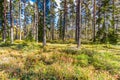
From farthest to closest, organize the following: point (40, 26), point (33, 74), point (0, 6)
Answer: point (40, 26) → point (0, 6) → point (33, 74)

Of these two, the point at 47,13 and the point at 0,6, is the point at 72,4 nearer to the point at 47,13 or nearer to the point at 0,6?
the point at 47,13

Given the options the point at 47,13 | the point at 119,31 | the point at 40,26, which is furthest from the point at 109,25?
the point at 47,13

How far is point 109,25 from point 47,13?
19.2 metres

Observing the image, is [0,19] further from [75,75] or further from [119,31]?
[75,75]

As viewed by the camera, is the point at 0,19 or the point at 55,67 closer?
the point at 55,67

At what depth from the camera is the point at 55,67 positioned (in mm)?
9242

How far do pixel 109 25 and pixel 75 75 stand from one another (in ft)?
110

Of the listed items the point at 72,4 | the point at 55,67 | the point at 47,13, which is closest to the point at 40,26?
the point at 47,13

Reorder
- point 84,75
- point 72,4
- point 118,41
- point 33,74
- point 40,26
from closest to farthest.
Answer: point 84,75 → point 33,74 → point 118,41 → point 40,26 → point 72,4

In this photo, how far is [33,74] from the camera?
348 inches

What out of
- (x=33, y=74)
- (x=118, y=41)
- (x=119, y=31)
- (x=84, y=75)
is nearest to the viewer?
(x=84, y=75)

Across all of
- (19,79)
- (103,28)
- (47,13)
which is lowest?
(19,79)

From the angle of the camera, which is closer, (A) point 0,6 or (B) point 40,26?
(A) point 0,6

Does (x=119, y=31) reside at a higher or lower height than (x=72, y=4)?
lower
